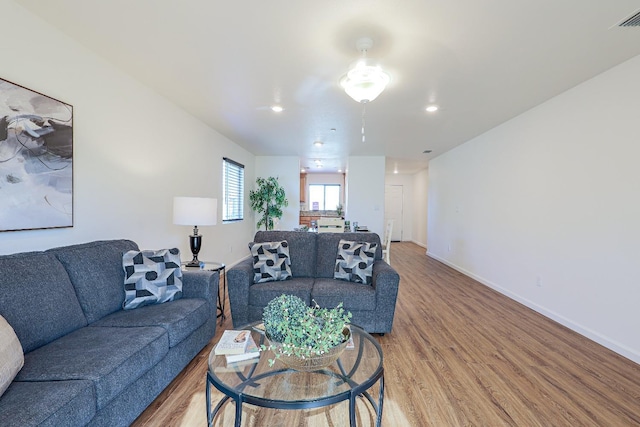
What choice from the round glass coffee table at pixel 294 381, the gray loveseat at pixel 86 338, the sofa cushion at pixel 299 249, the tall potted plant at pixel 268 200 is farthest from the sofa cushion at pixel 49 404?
the tall potted plant at pixel 268 200

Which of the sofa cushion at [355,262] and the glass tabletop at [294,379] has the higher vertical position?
the sofa cushion at [355,262]

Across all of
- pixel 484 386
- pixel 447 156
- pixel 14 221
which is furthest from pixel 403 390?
pixel 447 156

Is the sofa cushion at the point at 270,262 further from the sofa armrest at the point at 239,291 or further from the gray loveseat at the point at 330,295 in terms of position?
the sofa armrest at the point at 239,291

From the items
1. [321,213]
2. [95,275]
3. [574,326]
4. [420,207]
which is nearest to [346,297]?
[95,275]

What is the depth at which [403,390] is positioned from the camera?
1.95 m

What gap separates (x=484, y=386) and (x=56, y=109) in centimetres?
358

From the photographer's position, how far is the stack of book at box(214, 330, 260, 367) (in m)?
1.49

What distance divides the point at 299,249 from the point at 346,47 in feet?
6.55

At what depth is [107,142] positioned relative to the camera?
8.36 ft

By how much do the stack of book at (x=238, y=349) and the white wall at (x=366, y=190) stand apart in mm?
5383

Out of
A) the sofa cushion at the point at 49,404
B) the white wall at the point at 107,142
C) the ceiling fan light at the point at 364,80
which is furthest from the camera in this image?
the ceiling fan light at the point at 364,80

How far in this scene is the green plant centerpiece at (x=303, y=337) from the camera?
1323 mm

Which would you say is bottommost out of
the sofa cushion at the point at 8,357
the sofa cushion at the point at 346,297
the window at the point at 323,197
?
the sofa cushion at the point at 346,297

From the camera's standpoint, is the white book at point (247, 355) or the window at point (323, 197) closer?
the white book at point (247, 355)
